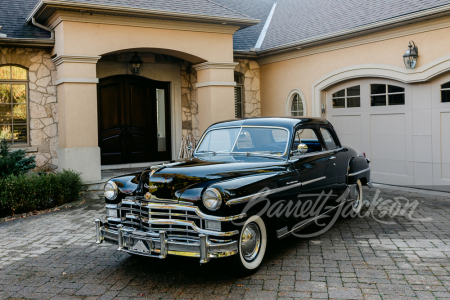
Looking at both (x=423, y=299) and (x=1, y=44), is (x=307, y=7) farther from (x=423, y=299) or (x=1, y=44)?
(x=423, y=299)

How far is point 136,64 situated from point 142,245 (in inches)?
312

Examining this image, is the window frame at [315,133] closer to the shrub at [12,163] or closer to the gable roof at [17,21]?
the shrub at [12,163]

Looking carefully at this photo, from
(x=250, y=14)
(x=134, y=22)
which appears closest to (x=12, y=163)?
→ (x=134, y=22)

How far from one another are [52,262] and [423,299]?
13.0ft

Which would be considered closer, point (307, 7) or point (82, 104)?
point (82, 104)

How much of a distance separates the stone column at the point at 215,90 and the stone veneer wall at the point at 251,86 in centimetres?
182

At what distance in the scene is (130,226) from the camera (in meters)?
4.62

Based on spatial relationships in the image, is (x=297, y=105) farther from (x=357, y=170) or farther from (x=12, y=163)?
(x=12, y=163)

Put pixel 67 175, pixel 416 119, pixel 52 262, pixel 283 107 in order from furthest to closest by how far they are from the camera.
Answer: pixel 283 107
pixel 416 119
pixel 67 175
pixel 52 262

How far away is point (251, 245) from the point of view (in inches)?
180

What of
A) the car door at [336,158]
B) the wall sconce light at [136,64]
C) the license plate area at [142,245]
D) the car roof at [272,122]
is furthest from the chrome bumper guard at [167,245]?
the wall sconce light at [136,64]

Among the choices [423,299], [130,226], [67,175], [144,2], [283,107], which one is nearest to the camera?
[423,299]

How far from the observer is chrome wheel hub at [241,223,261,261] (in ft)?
14.6

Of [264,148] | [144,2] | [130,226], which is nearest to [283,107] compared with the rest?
[144,2]
